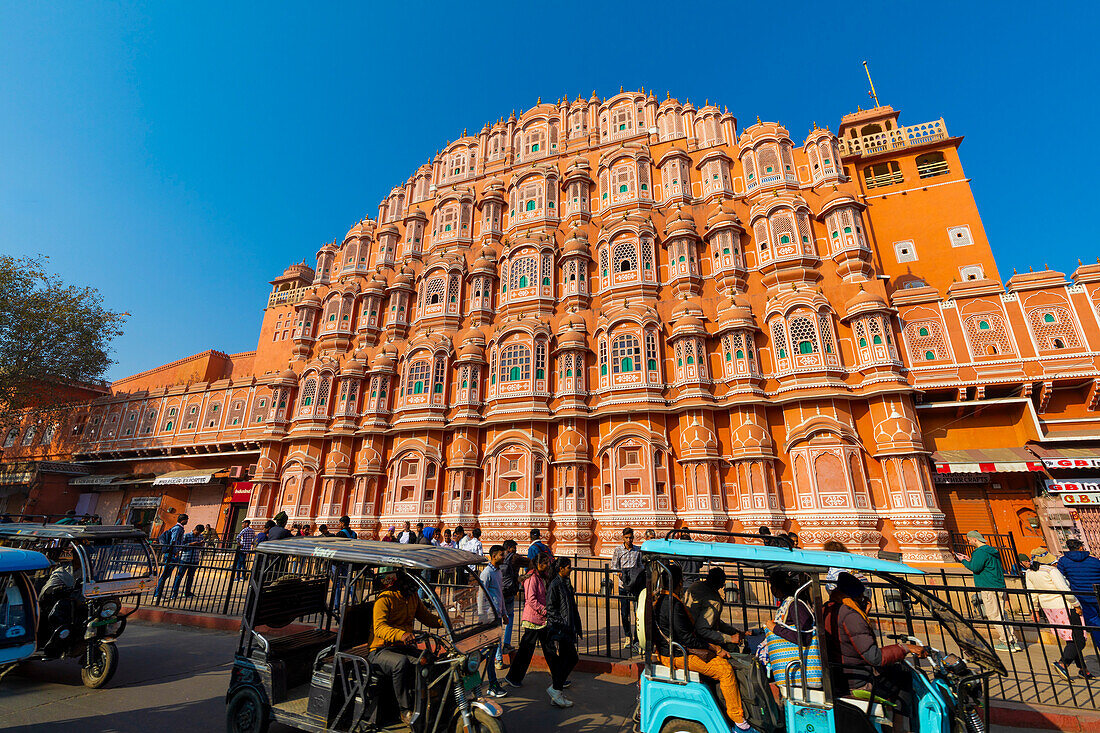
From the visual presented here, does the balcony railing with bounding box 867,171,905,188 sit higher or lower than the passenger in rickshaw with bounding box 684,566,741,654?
higher

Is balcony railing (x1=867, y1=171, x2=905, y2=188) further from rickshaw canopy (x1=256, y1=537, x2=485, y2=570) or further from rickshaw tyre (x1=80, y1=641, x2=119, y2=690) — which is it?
rickshaw tyre (x1=80, y1=641, x2=119, y2=690)

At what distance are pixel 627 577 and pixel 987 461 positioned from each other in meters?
14.9

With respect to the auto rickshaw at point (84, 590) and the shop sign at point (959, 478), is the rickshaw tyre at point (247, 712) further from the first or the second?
the shop sign at point (959, 478)

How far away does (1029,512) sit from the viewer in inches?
609

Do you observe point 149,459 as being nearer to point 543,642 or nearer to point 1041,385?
point 543,642

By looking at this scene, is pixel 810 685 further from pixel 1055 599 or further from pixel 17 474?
pixel 17 474

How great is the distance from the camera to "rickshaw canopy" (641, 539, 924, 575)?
4023mm

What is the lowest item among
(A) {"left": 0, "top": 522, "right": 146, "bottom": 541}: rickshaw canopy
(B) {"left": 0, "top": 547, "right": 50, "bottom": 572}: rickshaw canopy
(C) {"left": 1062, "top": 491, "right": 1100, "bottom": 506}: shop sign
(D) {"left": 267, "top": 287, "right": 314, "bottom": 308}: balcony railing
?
(B) {"left": 0, "top": 547, "right": 50, "bottom": 572}: rickshaw canopy

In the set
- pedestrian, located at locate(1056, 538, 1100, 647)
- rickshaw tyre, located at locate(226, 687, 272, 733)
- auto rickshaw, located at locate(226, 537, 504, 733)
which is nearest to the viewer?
auto rickshaw, located at locate(226, 537, 504, 733)

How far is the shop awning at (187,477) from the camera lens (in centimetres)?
2641

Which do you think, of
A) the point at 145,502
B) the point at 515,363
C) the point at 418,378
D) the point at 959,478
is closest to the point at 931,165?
the point at 959,478

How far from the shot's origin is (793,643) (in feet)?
14.1

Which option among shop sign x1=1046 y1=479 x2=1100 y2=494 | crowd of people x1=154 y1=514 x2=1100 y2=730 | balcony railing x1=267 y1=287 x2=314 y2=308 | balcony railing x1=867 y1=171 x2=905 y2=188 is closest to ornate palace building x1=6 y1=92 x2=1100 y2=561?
balcony railing x1=867 y1=171 x2=905 y2=188

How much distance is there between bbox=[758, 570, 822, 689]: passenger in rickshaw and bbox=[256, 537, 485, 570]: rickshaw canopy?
2.89 metres
